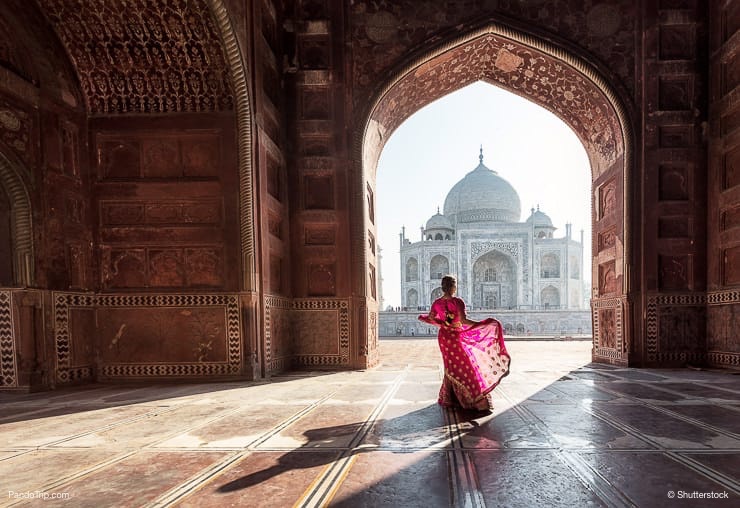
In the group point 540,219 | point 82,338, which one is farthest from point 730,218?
point 540,219

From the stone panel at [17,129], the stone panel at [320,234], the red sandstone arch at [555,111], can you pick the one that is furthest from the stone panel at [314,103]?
the stone panel at [17,129]

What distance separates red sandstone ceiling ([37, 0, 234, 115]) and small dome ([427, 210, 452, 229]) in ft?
99.0

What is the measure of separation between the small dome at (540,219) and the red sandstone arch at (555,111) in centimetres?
2773

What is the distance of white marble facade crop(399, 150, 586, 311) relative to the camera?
31.0 meters

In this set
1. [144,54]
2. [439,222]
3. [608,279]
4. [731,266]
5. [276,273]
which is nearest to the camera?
[144,54]

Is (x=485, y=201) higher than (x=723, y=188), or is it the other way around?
(x=485, y=201)

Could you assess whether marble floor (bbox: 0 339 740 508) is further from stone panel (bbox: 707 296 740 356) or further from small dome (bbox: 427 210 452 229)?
small dome (bbox: 427 210 452 229)

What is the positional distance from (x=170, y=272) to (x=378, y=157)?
15.2ft

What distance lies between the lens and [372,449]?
2.57 m

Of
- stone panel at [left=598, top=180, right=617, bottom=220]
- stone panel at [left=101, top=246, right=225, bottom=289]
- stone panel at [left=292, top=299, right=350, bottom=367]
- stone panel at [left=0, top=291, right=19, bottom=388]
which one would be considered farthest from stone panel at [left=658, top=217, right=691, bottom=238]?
stone panel at [left=0, top=291, right=19, bottom=388]

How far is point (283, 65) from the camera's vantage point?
6824mm

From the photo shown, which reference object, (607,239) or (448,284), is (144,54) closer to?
(448,284)

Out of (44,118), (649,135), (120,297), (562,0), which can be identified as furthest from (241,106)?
(649,135)

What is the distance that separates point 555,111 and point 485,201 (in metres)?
25.6
